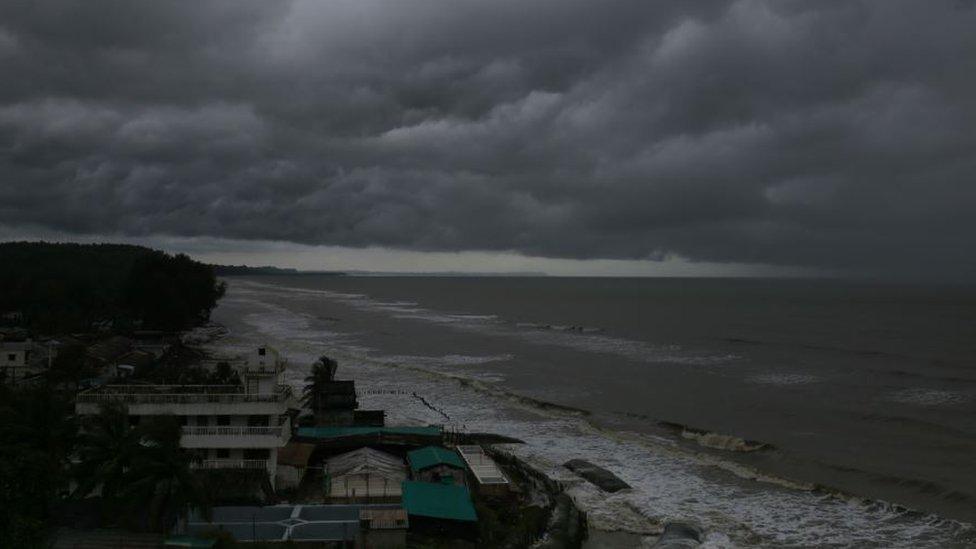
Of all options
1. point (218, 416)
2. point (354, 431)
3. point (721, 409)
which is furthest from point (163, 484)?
point (721, 409)

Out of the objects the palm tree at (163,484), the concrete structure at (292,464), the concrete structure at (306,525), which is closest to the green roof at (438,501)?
the concrete structure at (306,525)

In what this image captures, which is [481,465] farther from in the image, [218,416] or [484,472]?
[218,416]

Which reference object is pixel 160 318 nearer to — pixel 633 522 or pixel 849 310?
pixel 633 522

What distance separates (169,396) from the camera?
98.1ft

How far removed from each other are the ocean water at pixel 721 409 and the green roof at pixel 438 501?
6761 millimetres

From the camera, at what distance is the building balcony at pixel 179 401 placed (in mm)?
29641

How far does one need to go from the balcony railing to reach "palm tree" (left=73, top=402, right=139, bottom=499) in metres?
4.37

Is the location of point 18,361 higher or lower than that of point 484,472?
higher

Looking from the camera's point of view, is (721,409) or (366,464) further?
(721,409)

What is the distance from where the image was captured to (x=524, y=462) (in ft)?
134

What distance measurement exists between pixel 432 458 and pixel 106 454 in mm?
13980

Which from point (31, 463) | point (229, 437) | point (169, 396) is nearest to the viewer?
Result: point (31, 463)

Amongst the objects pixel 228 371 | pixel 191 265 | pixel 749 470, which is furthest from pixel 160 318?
pixel 749 470

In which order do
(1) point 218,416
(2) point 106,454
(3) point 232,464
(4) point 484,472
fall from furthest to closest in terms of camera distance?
(4) point 484,472 < (1) point 218,416 < (3) point 232,464 < (2) point 106,454
